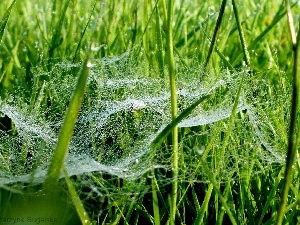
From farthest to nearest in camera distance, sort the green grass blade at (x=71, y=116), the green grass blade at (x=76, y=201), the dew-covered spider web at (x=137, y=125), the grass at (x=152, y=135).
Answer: the dew-covered spider web at (x=137, y=125) < the grass at (x=152, y=135) < the green grass blade at (x=76, y=201) < the green grass blade at (x=71, y=116)

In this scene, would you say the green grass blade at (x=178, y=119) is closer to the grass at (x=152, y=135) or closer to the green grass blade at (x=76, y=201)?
the grass at (x=152, y=135)

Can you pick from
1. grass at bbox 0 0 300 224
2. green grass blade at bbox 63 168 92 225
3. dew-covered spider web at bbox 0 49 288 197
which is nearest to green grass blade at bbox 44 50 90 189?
grass at bbox 0 0 300 224

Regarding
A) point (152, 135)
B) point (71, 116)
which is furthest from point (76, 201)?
point (152, 135)

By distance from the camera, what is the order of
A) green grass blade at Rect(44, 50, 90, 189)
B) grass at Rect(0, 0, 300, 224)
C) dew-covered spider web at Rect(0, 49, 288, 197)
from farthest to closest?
dew-covered spider web at Rect(0, 49, 288, 197) → grass at Rect(0, 0, 300, 224) → green grass blade at Rect(44, 50, 90, 189)

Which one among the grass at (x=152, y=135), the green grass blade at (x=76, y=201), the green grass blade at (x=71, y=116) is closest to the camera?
the green grass blade at (x=71, y=116)

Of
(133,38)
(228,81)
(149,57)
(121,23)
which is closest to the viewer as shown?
(228,81)

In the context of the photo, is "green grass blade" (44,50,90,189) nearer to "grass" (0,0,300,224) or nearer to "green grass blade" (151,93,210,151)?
"grass" (0,0,300,224)

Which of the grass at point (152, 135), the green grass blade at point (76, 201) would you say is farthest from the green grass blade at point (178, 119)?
the green grass blade at point (76, 201)

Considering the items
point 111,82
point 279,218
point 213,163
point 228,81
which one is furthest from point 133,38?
point 279,218

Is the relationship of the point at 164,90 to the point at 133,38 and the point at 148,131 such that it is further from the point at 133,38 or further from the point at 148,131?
the point at 133,38
